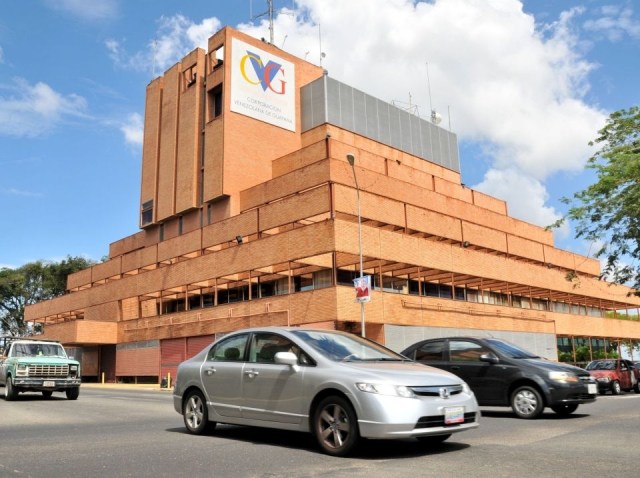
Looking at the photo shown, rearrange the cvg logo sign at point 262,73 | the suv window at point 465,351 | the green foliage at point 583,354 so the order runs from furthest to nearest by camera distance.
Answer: the green foliage at point 583,354, the cvg logo sign at point 262,73, the suv window at point 465,351

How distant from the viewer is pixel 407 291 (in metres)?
39.7

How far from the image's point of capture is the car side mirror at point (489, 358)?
38.6 feet

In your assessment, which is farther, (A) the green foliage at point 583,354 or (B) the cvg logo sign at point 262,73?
(A) the green foliage at point 583,354

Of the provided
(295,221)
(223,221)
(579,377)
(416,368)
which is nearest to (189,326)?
(223,221)

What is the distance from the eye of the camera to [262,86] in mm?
46250

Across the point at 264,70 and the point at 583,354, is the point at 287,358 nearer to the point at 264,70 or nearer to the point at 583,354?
the point at 264,70

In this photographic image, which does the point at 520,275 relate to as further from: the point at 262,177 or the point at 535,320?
the point at 262,177

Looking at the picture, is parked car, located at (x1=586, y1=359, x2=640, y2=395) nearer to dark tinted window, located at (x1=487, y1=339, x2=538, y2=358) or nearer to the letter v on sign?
dark tinted window, located at (x1=487, y1=339, x2=538, y2=358)

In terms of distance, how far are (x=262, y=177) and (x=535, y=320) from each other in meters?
22.7

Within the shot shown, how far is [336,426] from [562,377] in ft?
21.0

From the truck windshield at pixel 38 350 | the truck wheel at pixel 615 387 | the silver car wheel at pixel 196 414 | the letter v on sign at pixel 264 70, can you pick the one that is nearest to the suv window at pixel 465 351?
the silver car wheel at pixel 196 414

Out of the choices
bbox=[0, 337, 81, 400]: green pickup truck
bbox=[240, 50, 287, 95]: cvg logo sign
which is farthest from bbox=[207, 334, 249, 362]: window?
bbox=[240, 50, 287, 95]: cvg logo sign

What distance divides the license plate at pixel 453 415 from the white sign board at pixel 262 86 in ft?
132

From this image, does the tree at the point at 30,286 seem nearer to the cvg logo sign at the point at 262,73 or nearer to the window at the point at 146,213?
the window at the point at 146,213
